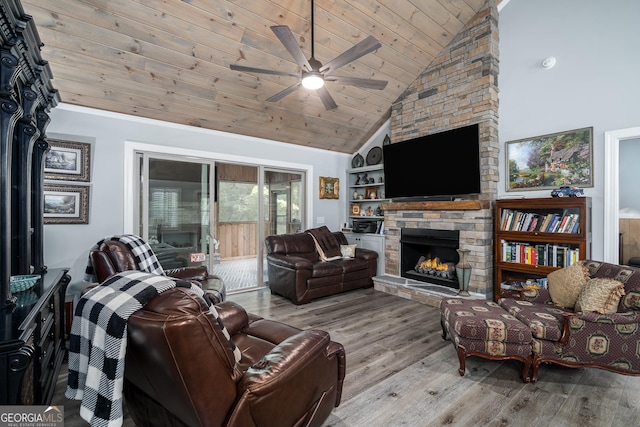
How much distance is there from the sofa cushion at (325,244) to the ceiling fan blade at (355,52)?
3.08 m

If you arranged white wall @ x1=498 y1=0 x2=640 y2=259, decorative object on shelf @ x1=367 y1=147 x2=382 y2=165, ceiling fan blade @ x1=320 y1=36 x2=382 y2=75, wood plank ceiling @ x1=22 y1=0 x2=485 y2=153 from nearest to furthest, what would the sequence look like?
ceiling fan blade @ x1=320 y1=36 x2=382 y2=75
wood plank ceiling @ x1=22 y1=0 x2=485 y2=153
white wall @ x1=498 y1=0 x2=640 y2=259
decorative object on shelf @ x1=367 y1=147 x2=382 y2=165

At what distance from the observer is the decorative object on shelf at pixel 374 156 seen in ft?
19.1

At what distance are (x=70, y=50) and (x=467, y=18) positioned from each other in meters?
4.96

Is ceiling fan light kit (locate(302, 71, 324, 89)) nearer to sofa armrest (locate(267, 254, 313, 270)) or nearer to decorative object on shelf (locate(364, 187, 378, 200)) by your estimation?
sofa armrest (locate(267, 254, 313, 270))

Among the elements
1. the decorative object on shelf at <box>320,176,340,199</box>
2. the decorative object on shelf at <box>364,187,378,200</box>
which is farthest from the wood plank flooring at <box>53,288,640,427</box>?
the decorative object on shelf at <box>320,176,340,199</box>

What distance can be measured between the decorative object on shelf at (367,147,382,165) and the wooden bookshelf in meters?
2.41

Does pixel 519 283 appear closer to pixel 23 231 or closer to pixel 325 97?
pixel 325 97

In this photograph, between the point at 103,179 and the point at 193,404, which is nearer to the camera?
the point at 193,404

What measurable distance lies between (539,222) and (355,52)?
3.14 metres

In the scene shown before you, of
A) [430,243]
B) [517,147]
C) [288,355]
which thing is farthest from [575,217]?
[288,355]

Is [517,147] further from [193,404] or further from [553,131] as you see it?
[193,404]

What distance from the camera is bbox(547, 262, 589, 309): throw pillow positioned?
262 cm

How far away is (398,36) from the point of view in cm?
409

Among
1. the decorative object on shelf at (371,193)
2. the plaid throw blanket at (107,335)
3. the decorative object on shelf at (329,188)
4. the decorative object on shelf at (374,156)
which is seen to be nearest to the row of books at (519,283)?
the decorative object on shelf at (371,193)
